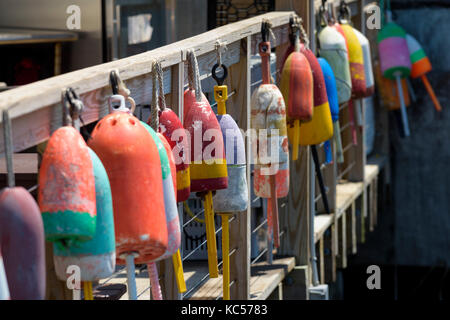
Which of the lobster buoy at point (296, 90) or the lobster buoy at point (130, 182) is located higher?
the lobster buoy at point (296, 90)

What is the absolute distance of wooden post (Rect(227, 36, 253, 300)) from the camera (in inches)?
124

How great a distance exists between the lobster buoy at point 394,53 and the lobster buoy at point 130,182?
4935mm

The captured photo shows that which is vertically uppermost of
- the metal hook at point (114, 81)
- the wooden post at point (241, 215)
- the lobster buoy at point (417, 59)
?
the lobster buoy at point (417, 59)

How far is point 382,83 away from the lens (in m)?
6.70

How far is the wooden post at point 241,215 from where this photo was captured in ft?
10.4

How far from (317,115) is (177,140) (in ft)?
4.12

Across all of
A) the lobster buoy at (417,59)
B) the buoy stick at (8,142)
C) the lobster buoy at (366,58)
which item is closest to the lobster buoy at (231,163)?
the buoy stick at (8,142)

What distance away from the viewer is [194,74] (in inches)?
94.1

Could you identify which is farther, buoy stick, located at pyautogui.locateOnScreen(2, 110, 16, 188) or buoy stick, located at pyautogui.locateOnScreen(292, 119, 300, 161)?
buoy stick, located at pyautogui.locateOnScreen(292, 119, 300, 161)

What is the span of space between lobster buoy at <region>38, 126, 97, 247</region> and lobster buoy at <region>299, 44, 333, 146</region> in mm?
1805

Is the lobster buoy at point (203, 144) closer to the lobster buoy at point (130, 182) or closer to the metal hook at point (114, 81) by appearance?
the metal hook at point (114, 81)

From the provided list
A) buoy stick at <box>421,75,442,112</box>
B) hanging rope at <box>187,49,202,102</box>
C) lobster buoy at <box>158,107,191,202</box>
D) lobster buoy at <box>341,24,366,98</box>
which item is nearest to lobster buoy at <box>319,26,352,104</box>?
lobster buoy at <box>341,24,366,98</box>

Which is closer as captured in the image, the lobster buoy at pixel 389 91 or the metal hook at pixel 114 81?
the metal hook at pixel 114 81

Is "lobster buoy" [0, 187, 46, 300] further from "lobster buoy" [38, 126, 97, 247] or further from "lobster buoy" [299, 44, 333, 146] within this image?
"lobster buoy" [299, 44, 333, 146]
